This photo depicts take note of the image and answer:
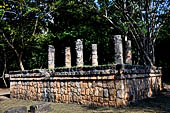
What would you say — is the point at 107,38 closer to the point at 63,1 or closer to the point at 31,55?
the point at 63,1

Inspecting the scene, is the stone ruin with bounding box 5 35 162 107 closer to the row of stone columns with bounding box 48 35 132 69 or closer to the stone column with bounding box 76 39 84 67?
the row of stone columns with bounding box 48 35 132 69

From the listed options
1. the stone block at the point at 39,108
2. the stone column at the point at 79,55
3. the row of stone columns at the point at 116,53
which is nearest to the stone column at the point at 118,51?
the row of stone columns at the point at 116,53

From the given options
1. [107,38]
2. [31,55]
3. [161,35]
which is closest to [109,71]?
[107,38]

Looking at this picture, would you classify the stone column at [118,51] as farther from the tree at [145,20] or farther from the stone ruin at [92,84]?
the tree at [145,20]

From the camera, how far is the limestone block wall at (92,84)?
22.0 feet

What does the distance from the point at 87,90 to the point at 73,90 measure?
696 millimetres

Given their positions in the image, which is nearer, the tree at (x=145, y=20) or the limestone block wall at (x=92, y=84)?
the limestone block wall at (x=92, y=84)

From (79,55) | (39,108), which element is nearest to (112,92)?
(39,108)

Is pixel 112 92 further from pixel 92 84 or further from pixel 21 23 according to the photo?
pixel 21 23

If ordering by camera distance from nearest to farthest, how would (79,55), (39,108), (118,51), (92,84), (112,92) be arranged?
(39,108)
(112,92)
(92,84)
(118,51)
(79,55)

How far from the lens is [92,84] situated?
23.9ft

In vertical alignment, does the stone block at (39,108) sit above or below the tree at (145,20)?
below

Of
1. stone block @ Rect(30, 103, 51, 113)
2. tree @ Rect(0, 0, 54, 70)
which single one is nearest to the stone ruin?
stone block @ Rect(30, 103, 51, 113)

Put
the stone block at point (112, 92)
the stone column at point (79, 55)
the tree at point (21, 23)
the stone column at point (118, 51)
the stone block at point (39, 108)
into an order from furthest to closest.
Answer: the tree at point (21, 23) < the stone column at point (79, 55) < the stone column at point (118, 51) < the stone block at point (112, 92) < the stone block at point (39, 108)
